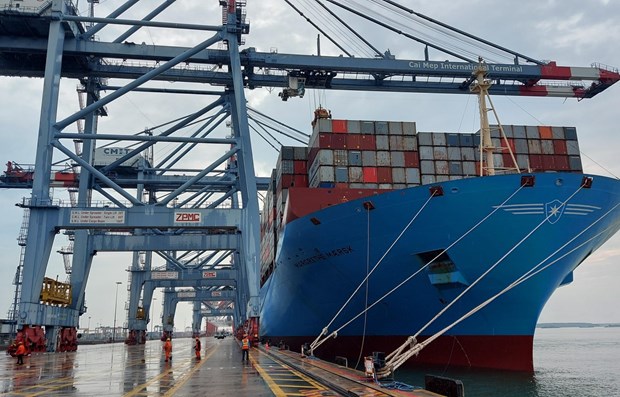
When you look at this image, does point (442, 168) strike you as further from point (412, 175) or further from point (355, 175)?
point (355, 175)

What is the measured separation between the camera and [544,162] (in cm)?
2589

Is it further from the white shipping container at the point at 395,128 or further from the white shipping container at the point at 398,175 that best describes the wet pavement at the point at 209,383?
the white shipping container at the point at 395,128

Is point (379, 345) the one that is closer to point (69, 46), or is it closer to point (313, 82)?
point (313, 82)

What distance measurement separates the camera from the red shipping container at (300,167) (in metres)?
29.8

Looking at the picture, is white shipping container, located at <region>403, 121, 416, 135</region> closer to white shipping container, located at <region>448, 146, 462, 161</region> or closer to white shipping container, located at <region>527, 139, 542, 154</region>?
white shipping container, located at <region>448, 146, 462, 161</region>

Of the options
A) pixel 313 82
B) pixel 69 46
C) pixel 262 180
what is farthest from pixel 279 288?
pixel 262 180

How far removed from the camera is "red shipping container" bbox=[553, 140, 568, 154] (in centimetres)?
2623

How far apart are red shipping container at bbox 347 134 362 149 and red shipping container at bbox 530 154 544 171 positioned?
8.54m

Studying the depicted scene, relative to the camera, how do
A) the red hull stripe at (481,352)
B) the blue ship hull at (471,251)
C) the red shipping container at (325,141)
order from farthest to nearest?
the red shipping container at (325,141)
the red hull stripe at (481,352)
the blue ship hull at (471,251)

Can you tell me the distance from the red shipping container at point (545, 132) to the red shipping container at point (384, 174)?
843cm

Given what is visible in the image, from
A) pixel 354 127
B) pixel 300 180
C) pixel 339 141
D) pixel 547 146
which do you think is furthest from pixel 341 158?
pixel 547 146

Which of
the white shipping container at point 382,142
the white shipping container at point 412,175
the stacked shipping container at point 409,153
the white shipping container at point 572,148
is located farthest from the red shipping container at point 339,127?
the white shipping container at point 572,148

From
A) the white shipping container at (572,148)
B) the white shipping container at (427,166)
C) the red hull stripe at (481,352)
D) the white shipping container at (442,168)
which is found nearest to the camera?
the red hull stripe at (481,352)

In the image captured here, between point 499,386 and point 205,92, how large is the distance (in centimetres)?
2386
